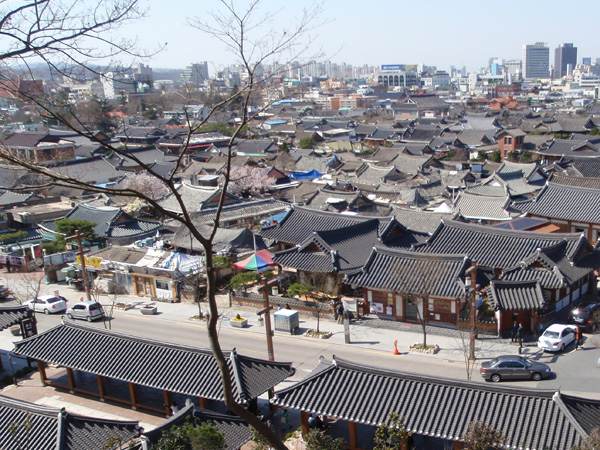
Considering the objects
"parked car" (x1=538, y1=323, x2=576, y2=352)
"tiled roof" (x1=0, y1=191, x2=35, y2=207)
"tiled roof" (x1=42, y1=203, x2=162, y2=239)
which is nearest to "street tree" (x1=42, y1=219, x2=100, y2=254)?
"tiled roof" (x1=42, y1=203, x2=162, y2=239)

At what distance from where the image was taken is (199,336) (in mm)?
26734

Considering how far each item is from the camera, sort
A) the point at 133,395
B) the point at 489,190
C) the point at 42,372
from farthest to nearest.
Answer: the point at 489,190
the point at 42,372
the point at 133,395

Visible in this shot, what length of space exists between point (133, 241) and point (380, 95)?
139528mm

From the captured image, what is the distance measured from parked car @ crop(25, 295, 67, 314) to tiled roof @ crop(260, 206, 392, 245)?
453 inches

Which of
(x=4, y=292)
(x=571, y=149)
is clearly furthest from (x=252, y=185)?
(x=571, y=149)

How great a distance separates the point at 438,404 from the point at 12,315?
18.4 m

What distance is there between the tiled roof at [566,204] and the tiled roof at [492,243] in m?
7.88

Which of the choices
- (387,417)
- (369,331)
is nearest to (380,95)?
(369,331)

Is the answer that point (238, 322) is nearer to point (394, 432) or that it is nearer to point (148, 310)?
point (148, 310)

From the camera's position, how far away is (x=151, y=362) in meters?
18.2

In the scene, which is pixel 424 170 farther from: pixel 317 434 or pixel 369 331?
pixel 317 434

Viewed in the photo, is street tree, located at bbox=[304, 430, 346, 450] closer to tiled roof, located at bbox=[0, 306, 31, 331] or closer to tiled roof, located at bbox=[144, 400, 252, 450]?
tiled roof, located at bbox=[144, 400, 252, 450]

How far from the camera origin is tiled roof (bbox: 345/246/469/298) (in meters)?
25.3

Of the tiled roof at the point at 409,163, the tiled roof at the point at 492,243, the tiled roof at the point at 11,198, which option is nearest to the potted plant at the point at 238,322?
the tiled roof at the point at 492,243
